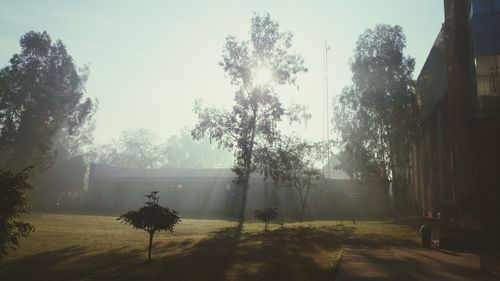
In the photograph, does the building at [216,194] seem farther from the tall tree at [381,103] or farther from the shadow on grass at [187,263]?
the shadow on grass at [187,263]

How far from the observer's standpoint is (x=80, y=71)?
63.2m

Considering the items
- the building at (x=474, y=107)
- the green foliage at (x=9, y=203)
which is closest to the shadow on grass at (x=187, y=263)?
the green foliage at (x=9, y=203)

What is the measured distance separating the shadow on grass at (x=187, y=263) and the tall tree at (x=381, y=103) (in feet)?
70.4

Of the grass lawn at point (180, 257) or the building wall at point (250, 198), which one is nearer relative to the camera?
the grass lawn at point (180, 257)

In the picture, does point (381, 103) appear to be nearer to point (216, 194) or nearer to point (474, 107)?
point (474, 107)

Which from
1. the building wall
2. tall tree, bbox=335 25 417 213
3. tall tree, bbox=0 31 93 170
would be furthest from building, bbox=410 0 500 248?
tall tree, bbox=0 31 93 170

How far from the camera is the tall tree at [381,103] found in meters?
38.8

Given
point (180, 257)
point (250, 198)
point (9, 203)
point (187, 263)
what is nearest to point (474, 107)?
point (180, 257)

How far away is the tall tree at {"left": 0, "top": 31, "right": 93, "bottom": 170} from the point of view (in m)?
47.0

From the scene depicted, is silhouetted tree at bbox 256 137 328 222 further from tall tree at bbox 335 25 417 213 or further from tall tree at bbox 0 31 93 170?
tall tree at bbox 0 31 93 170

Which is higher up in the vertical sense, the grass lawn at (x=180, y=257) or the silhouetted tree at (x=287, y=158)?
the silhouetted tree at (x=287, y=158)

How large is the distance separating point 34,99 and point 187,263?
42.3 m

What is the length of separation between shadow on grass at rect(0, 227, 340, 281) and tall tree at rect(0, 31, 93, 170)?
110ft

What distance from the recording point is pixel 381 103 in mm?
38625
